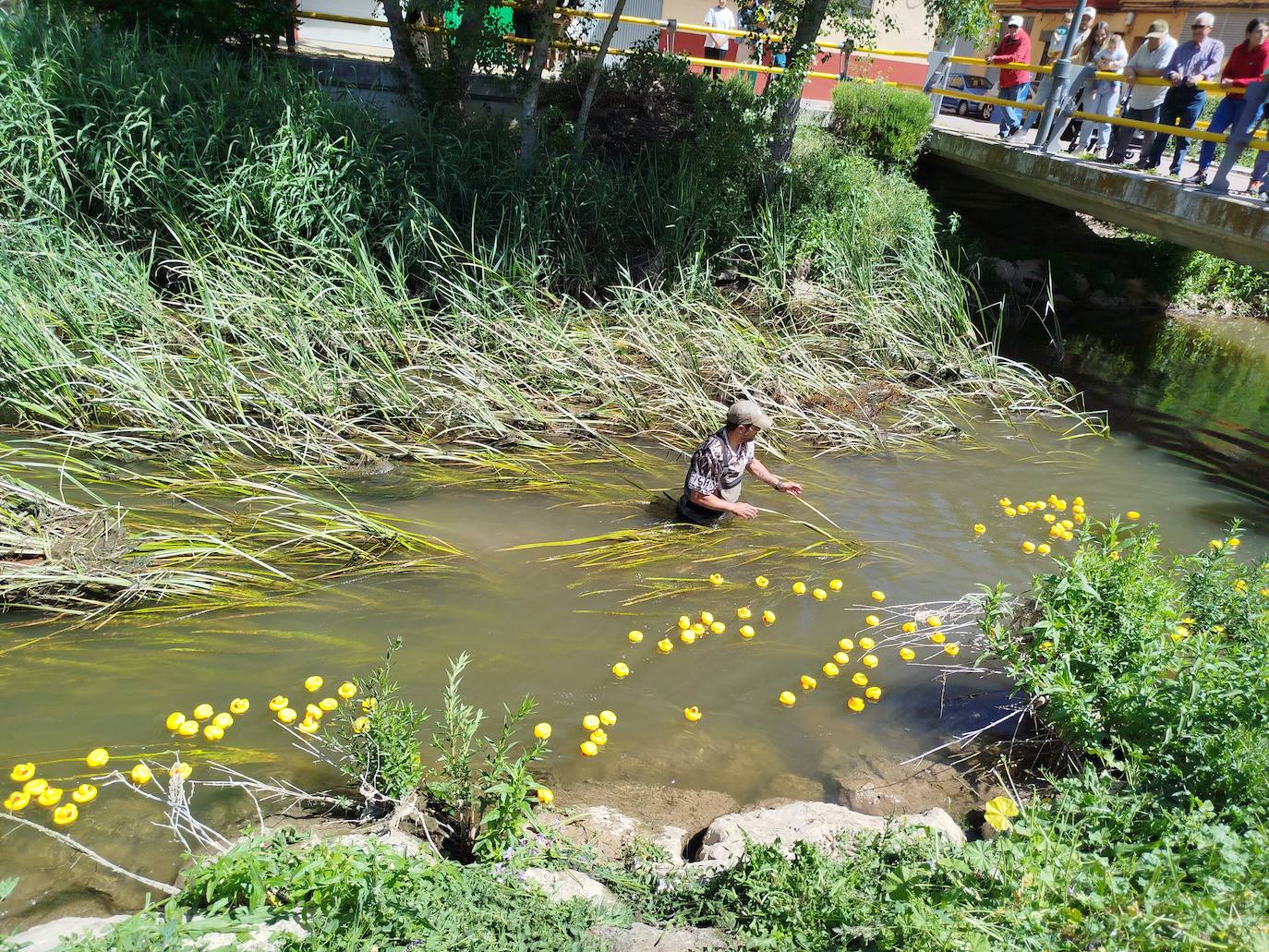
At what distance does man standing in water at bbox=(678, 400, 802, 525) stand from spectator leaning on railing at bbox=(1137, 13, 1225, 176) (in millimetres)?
6584

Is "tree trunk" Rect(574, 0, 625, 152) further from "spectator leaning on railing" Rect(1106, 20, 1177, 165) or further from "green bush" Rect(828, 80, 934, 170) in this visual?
"spectator leaning on railing" Rect(1106, 20, 1177, 165)

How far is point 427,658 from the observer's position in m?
4.59

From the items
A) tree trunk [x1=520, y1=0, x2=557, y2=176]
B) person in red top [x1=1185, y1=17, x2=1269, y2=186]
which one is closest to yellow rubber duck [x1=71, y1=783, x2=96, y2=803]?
tree trunk [x1=520, y1=0, x2=557, y2=176]

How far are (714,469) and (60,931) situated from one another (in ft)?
13.8

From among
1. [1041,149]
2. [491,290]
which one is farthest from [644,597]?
[1041,149]

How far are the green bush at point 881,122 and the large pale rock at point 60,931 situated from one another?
1321 cm

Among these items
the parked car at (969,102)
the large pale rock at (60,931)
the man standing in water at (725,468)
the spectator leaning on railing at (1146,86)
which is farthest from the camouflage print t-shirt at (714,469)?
the parked car at (969,102)

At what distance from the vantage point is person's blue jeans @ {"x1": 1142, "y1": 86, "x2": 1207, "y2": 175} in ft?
30.2

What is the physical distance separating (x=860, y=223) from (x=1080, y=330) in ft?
15.3

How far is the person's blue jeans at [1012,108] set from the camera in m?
12.5

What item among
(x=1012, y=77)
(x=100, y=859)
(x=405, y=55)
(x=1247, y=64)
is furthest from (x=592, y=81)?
(x=100, y=859)

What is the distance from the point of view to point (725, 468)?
590cm

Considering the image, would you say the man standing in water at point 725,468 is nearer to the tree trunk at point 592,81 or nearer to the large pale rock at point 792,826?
the large pale rock at point 792,826

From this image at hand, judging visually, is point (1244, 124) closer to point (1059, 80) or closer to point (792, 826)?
point (1059, 80)
